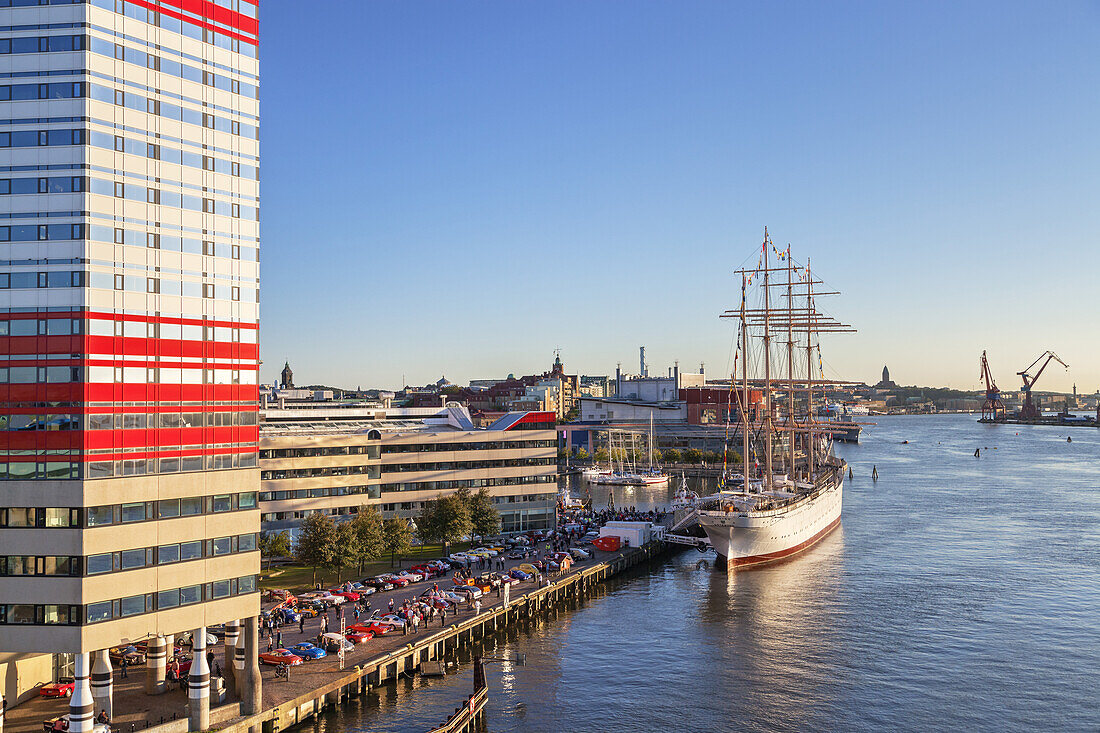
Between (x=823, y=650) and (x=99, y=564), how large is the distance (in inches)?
1604

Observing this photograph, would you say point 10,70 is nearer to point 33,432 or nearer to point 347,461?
point 33,432

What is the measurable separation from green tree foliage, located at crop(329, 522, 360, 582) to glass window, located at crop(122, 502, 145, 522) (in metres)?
27.7

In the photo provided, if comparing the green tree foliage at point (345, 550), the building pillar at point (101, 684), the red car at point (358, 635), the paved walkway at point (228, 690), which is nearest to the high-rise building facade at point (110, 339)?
the building pillar at point (101, 684)

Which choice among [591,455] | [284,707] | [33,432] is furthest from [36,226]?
[591,455]

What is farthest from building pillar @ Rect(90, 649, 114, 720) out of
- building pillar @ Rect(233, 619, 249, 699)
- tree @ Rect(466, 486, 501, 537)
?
tree @ Rect(466, 486, 501, 537)

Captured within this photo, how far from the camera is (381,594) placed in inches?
2398

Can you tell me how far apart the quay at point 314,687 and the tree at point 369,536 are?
241 inches

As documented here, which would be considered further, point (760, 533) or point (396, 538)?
point (760, 533)

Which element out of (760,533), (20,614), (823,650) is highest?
(20,614)

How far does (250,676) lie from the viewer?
3759 cm

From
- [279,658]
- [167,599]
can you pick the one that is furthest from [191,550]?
[279,658]

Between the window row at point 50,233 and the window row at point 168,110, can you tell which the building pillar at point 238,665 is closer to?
the window row at point 50,233

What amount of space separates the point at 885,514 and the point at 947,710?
75442 mm

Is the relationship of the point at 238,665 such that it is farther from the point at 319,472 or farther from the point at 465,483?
the point at 465,483
